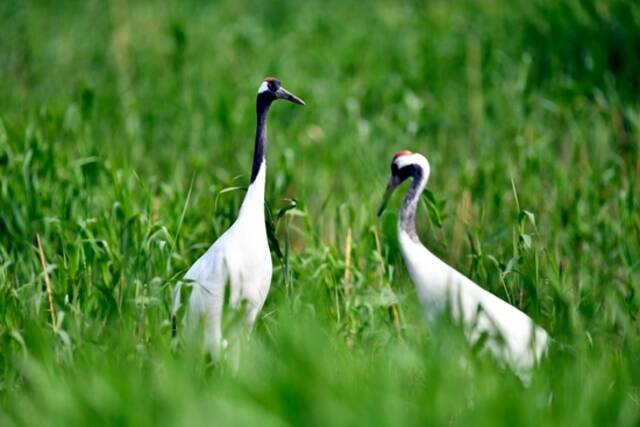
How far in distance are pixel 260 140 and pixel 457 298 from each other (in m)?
1.29

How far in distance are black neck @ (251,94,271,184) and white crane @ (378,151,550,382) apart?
1.93 ft

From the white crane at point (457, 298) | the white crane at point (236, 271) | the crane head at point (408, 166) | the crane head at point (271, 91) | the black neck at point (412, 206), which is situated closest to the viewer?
the white crane at point (457, 298)

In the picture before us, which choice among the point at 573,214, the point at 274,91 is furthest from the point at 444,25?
the point at 274,91

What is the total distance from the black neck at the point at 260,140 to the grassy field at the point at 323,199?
0.12 m

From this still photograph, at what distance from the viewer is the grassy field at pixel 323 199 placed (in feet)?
11.1

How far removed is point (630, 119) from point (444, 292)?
316cm

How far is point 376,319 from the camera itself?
16.9ft

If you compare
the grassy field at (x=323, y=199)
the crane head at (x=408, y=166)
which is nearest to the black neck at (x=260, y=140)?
the grassy field at (x=323, y=199)

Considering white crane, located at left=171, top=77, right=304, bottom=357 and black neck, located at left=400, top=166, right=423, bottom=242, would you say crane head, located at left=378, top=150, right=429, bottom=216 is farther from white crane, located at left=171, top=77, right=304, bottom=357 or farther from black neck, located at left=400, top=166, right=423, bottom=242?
white crane, located at left=171, top=77, right=304, bottom=357

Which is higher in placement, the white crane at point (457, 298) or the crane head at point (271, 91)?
the crane head at point (271, 91)

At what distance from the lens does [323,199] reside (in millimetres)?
7195

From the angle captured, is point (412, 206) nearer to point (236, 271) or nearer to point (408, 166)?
point (408, 166)

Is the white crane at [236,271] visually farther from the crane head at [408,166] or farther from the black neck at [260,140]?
the crane head at [408,166]

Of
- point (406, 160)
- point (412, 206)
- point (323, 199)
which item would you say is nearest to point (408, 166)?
point (406, 160)
